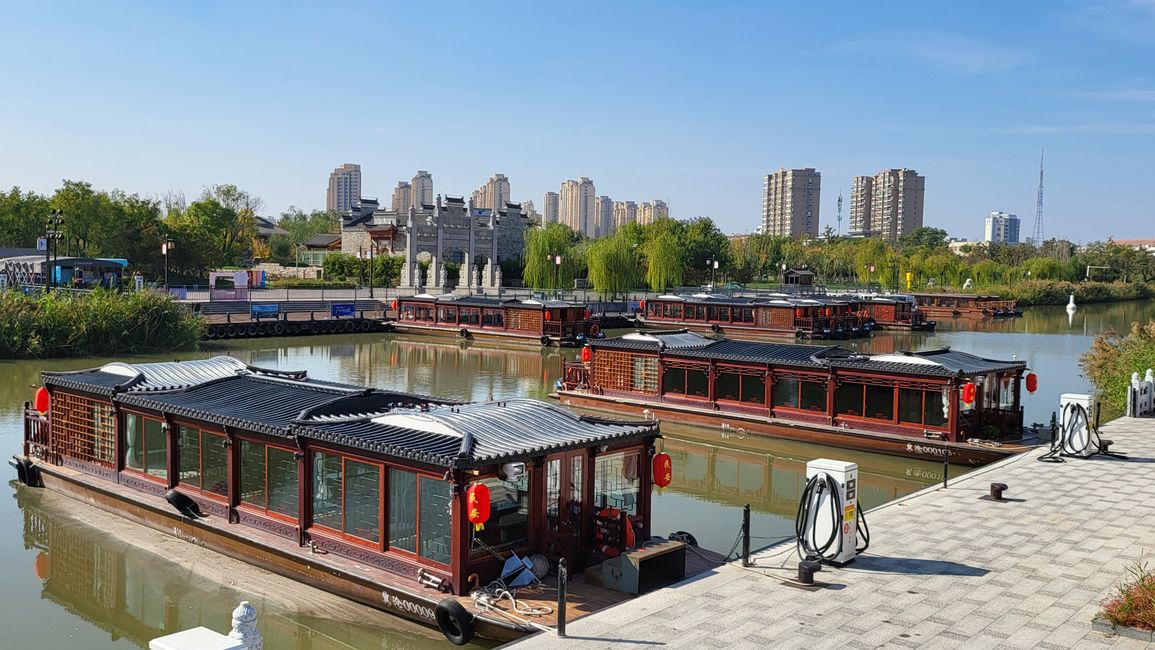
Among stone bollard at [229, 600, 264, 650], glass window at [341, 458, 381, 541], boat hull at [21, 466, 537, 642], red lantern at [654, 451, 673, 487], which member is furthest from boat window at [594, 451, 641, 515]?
stone bollard at [229, 600, 264, 650]

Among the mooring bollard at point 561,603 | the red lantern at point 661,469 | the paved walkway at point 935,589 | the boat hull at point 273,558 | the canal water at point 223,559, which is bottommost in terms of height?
the canal water at point 223,559

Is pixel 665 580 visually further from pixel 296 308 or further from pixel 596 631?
pixel 296 308

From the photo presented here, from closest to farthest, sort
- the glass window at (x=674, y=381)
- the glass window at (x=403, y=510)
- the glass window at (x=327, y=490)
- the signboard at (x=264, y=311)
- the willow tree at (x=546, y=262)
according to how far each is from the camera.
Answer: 1. the glass window at (x=403, y=510)
2. the glass window at (x=327, y=490)
3. the glass window at (x=674, y=381)
4. the signboard at (x=264, y=311)
5. the willow tree at (x=546, y=262)

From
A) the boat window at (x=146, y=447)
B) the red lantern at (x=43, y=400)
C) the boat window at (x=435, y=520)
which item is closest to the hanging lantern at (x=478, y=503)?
the boat window at (x=435, y=520)

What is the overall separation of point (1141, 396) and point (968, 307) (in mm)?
49612

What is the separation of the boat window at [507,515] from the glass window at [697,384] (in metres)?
14.0

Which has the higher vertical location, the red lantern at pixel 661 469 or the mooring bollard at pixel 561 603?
the red lantern at pixel 661 469

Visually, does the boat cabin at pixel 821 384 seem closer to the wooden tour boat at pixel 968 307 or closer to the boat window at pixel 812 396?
the boat window at pixel 812 396

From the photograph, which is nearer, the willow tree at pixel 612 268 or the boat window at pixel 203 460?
the boat window at pixel 203 460

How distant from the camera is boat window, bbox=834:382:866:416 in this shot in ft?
72.6

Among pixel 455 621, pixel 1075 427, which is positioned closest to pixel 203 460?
pixel 455 621

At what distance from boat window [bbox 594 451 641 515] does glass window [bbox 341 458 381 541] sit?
8.66 feet

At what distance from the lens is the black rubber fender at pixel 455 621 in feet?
32.8

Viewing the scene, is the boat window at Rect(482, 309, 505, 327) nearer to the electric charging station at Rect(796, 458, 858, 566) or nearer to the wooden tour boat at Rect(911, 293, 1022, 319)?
the wooden tour boat at Rect(911, 293, 1022, 319)
